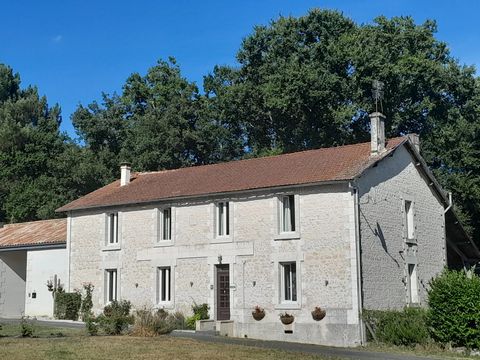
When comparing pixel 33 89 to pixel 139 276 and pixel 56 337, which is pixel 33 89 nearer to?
pixel 139 276

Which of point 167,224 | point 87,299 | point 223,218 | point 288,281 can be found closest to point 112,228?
point 167,224

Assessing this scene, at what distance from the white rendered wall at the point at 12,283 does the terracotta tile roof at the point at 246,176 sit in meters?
5.90

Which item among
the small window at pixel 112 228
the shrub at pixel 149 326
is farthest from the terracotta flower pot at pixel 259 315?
the small window at pixel 112 228

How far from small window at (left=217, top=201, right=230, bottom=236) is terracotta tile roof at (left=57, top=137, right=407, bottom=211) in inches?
29.8

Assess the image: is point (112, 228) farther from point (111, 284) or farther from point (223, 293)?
point (223, 293)

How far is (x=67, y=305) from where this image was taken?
99.3 feet

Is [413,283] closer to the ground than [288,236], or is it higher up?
closer to the ground

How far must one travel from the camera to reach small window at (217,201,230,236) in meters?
26.9

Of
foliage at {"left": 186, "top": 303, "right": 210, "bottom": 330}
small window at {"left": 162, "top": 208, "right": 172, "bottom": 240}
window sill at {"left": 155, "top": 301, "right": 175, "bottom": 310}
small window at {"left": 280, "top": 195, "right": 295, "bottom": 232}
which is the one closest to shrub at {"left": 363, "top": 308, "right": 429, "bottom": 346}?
small window at {"left": 280, "top": 195, "right": 295, "bottom": 232}

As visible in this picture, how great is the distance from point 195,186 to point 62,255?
8657 millimetres

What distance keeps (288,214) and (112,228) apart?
9.26 metres

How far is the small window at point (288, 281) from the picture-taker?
24.8 m

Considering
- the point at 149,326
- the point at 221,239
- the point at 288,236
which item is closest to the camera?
the point at 149,326

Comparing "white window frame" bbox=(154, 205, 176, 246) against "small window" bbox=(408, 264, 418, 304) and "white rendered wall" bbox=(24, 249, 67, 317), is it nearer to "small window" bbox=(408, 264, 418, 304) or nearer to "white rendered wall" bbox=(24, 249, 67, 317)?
"white rendered wall" bbox=(24, 249, 67, 317)
